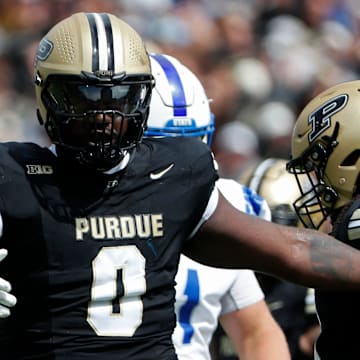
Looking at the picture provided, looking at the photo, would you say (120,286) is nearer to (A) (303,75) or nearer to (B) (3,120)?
(B) (3,120)

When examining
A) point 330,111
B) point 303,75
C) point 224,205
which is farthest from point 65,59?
point 303,75

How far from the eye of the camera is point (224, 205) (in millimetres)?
3094

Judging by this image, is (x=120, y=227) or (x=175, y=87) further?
(x=175, y=87)

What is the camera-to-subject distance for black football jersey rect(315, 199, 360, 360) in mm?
2947

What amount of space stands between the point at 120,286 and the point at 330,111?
0.88m

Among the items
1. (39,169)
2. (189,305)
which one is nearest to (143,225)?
(39,169)

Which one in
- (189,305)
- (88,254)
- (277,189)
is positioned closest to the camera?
(88,254)

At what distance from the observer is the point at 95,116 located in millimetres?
2893

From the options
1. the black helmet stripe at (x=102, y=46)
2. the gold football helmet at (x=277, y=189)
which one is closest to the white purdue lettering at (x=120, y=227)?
the black helmet stripe at (x=102, y=46)

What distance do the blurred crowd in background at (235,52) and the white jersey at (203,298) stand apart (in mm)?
3532

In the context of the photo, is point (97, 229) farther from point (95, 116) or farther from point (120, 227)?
point (95, 116)

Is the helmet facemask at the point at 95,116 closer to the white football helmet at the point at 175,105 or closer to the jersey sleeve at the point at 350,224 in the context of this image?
the jersey sleeve at the point at 350,224

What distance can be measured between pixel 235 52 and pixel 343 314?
735 centimetres

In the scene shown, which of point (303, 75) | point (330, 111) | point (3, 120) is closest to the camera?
point (330, 111)
